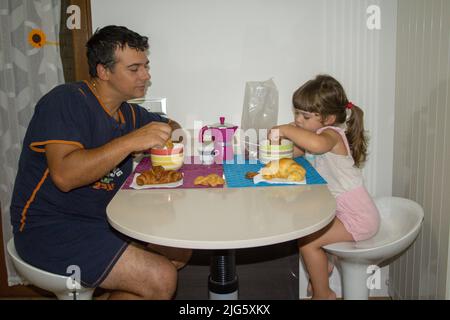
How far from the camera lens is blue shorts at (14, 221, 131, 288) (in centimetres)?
148

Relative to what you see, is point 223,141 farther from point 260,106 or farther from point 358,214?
point 358,214

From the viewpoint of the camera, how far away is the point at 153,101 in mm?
2254

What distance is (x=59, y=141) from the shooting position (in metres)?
1.49

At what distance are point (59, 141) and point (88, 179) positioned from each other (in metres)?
0.15

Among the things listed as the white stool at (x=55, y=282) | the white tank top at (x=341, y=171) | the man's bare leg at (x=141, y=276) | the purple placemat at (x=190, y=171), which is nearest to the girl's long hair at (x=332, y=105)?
the white tank top at (x=341, y=171)

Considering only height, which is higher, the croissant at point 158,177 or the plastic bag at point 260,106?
the plastic bag at point 260,106

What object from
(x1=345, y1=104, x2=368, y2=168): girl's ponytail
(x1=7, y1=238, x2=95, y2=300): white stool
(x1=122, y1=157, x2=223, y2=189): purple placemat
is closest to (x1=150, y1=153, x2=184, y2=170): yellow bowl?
(x1=122, y1=157, x2=223, y2=189): purple placemat

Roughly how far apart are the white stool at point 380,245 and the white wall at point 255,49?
1.38ft

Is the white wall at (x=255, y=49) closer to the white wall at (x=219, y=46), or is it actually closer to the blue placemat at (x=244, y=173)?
the white wall at (x=219, y=46)

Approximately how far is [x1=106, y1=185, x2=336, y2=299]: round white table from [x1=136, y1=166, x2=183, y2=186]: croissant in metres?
0.05

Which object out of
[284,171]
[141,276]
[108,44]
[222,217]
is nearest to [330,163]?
[284,171]

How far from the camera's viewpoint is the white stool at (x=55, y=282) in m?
1.46

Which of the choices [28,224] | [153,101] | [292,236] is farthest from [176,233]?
[153,101]
